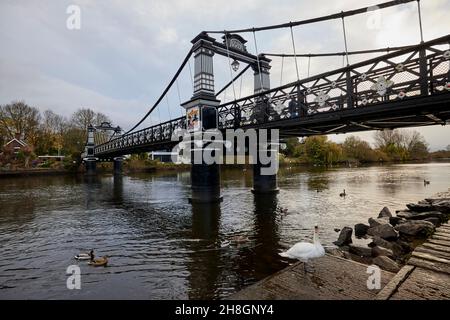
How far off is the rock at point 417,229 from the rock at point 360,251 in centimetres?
251

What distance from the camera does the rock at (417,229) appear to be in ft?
28.1

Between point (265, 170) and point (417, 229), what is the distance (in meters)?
11.9

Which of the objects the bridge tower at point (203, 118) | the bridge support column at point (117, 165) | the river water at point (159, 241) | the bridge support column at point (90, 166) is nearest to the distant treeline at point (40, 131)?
the bridge support column at point (90, 166)

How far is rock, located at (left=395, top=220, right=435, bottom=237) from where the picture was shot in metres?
8.58

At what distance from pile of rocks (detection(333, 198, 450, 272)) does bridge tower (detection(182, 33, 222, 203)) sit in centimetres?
865

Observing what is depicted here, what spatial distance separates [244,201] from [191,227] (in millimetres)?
6805

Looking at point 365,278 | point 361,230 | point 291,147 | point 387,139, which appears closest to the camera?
point 365,278

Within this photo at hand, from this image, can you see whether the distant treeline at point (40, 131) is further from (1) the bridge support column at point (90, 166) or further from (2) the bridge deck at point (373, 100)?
(2) the bridge deck at point (373, 100)

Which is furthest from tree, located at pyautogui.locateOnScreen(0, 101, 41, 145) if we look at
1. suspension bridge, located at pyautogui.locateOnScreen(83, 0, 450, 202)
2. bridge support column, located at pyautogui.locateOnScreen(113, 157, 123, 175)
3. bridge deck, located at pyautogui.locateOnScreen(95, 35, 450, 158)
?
bridge deck, located at pyautogui.locateOnScreen(95, 35, 450, 158)

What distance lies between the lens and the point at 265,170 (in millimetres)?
20000

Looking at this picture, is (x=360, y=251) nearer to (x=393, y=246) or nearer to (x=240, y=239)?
(x=393, y=246)

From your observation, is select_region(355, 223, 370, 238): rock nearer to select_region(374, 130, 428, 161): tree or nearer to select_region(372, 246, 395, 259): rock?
select_region(372, 246, 395, 259): rock

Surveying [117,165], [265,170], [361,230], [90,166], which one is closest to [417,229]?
[361,230]
